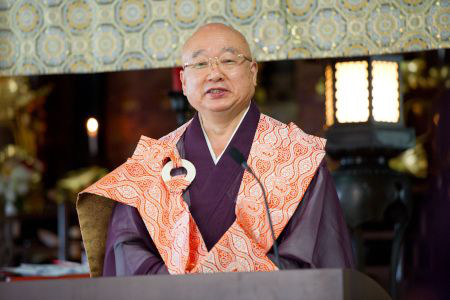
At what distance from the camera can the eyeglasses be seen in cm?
310

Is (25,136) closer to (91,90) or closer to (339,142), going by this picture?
(91,90)

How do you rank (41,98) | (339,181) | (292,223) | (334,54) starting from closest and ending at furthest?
(292,223), (334,54), (339,181), (41,98)

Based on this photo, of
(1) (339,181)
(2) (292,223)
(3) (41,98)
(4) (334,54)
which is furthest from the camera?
(3) (41,98)

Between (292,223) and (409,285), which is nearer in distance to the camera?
(292,223)

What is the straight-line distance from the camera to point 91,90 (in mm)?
4527

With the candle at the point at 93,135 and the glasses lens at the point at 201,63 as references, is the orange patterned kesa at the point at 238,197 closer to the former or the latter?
the glasses lens at the point at 201,63

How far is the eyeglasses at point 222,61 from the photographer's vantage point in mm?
3098

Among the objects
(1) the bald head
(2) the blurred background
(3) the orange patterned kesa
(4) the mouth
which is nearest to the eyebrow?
(1) the bald head

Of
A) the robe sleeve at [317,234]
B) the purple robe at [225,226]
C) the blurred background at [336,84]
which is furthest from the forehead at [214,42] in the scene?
the blurred background at [336,84]

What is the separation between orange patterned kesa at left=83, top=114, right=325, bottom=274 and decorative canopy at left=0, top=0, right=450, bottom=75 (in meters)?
0.93

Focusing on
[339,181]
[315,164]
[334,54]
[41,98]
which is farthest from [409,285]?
[41,98]

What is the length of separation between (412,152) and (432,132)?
0.14 metres

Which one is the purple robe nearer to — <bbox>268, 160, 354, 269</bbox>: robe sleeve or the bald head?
<bbox>268, 160, 354, 269</bbox>: robe sleeve

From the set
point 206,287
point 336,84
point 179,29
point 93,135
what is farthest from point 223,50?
point 93,135
